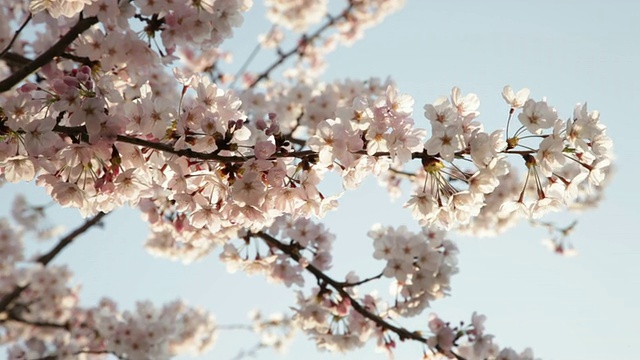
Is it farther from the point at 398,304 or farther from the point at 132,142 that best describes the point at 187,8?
the point at 398,304

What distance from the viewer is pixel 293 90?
6934 mm

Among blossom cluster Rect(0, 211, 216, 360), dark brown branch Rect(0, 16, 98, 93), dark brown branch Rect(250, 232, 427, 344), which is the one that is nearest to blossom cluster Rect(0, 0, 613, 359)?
dark brown branch Rect(0, 16, 98, 93)

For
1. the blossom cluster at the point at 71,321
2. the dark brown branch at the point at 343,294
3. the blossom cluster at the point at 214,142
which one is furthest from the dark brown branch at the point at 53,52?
the blossom cluster at the point at 71,321

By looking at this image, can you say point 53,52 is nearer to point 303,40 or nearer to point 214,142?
point 214,142

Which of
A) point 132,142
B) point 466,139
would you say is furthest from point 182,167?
point 466,139

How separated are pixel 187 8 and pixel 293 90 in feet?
12.9

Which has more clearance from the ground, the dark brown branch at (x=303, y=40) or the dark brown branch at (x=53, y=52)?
the dark brown branch at (x=303, y=40)

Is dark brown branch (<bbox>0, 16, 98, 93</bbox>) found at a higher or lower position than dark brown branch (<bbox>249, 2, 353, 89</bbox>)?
lower

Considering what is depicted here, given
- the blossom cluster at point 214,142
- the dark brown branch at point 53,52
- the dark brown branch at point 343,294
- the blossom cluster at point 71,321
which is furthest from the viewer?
the blossom cluster at point 71,321

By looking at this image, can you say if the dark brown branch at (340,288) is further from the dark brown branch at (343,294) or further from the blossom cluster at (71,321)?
the blossom cluster at (71,321)

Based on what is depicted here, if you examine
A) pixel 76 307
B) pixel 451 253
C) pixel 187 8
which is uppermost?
pixel 76 307

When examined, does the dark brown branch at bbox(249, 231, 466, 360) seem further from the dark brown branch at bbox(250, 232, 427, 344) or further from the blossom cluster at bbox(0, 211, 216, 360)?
the blossom cluster at bbox(0, 211, 216, 360)

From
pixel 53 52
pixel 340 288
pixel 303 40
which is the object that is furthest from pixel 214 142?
pixel 303 40

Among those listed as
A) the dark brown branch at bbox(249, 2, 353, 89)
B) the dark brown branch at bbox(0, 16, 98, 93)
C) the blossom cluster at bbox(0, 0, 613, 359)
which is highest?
the dark brown branch at bbox(249, 2, 353, 89)
